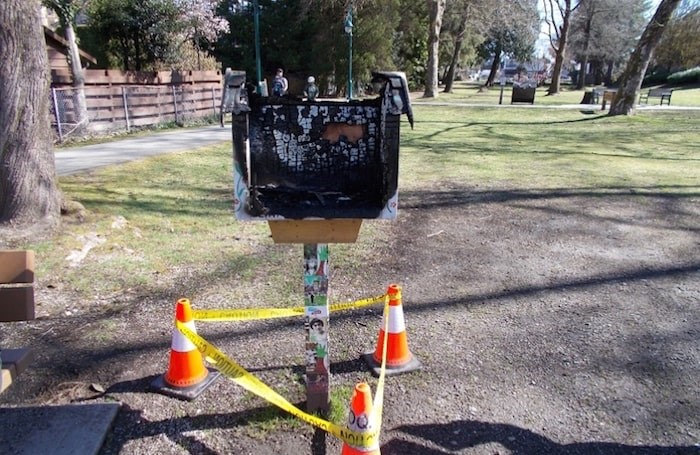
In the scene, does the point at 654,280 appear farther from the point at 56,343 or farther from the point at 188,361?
the point at 56,343

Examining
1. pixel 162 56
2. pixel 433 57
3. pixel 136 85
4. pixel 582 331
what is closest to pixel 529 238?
pixel 582 331

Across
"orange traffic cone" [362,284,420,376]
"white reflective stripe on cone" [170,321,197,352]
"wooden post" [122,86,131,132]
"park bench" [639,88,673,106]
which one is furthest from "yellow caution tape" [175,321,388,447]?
"park bench" [639,88,673,106]

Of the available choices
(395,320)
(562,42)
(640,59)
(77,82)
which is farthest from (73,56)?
(562,42)

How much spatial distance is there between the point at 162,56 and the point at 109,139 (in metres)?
8.06

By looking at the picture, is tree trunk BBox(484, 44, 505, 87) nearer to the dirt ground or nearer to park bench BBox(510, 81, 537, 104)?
park bench BBox(510, 81, 537, 104)

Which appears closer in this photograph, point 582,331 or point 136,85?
point 582,331

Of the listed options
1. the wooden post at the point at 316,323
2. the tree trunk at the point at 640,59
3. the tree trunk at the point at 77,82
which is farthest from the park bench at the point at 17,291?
the tree trunk at the point at 640,59

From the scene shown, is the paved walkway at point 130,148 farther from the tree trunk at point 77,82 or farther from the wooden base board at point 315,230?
the wooden base board at point 315,230

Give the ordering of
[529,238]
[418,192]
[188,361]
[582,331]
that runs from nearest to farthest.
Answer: [188,361], [582,331], [529,238], [418,192]

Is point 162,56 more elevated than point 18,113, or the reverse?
point 162,56

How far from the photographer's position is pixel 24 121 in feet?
17.1

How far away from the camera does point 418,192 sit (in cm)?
845

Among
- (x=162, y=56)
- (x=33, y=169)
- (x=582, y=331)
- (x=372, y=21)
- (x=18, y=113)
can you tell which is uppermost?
(x=372, y=21)

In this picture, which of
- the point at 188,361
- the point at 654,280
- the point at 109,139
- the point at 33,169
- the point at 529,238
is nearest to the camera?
the point at 188,361
